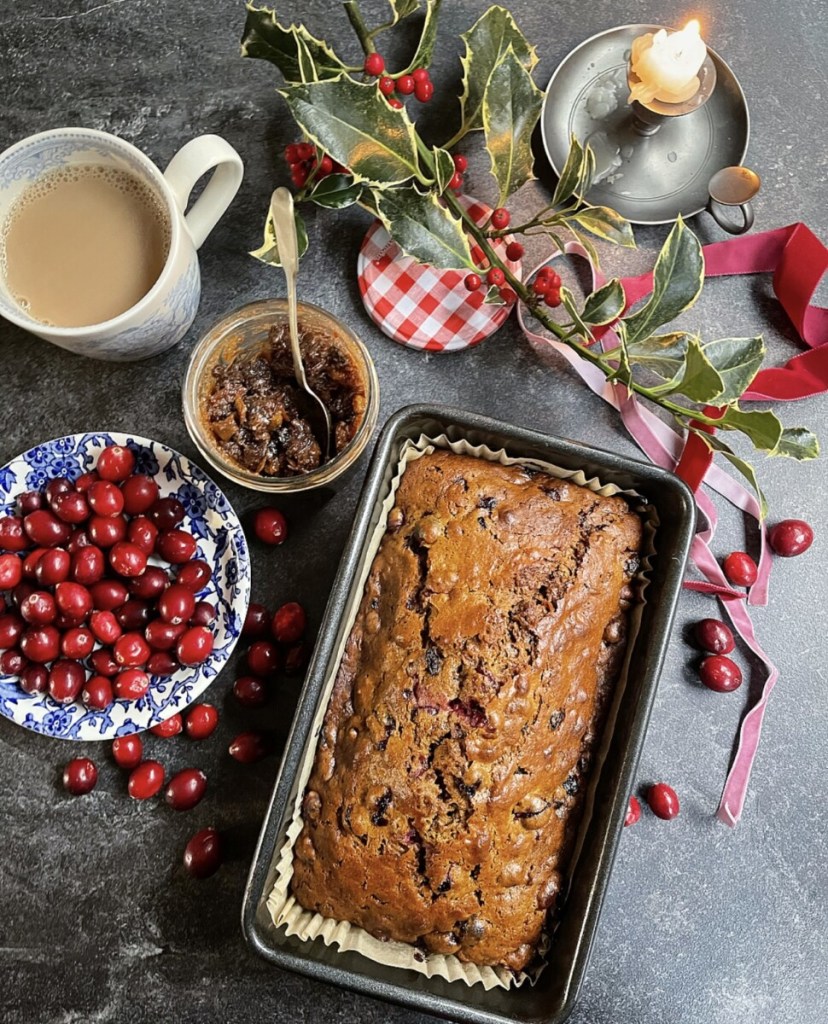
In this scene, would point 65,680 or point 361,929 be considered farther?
point 65,680

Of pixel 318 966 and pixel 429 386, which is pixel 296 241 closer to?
pixel 429 386

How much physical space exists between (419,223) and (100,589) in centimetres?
81

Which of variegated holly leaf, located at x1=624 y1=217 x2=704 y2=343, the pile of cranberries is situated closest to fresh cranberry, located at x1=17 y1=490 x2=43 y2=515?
the pile of cranberries

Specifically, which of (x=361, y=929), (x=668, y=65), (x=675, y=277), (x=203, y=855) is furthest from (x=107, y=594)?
(x=668, y=65)

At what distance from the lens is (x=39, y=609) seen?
1490 millimetres

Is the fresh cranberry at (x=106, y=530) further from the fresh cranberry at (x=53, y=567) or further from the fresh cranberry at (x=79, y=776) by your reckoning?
the fresh cranberry at (x=79, y=776)

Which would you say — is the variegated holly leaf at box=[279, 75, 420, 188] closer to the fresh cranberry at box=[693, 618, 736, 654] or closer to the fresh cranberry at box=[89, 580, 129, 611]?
the fresh cranberry at box=[89, 580, 129, 611]

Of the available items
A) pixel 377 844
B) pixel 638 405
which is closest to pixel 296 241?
pixel 638 405

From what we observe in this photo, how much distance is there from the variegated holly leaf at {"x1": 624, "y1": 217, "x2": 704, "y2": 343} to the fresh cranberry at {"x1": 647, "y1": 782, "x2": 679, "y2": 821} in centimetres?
81

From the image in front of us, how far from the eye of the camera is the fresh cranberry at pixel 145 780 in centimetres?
153

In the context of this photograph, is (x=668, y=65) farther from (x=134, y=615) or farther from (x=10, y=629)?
(x=10, y=629)

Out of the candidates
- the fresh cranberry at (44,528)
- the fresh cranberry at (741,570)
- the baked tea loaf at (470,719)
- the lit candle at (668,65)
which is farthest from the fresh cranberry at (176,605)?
the lit candle at (668,65)

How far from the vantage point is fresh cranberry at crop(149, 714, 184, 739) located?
1.55 metres

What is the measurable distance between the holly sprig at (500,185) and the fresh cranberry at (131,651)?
0.67 m
